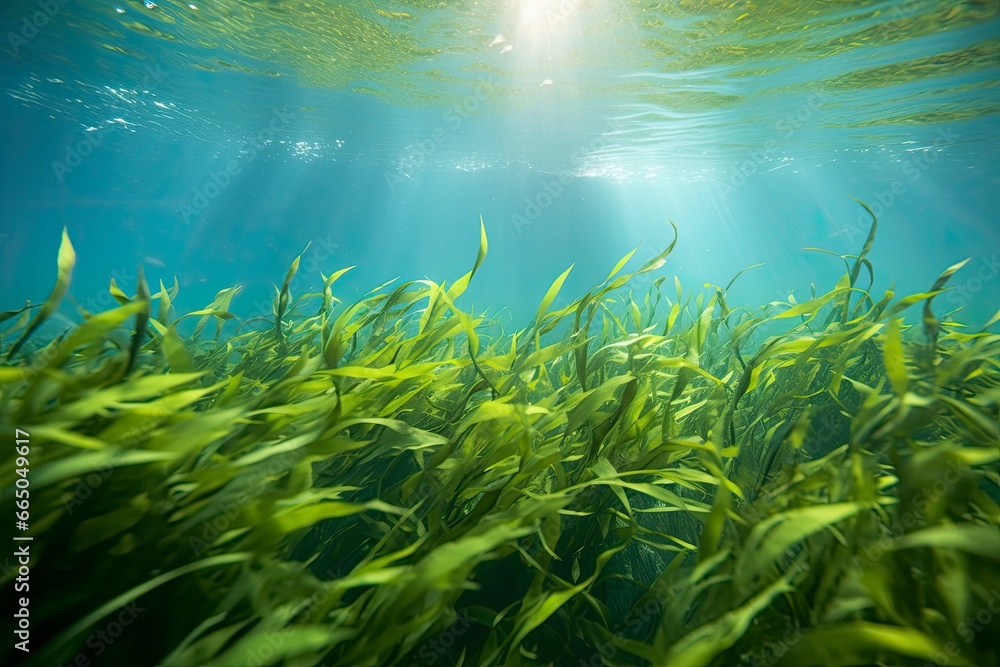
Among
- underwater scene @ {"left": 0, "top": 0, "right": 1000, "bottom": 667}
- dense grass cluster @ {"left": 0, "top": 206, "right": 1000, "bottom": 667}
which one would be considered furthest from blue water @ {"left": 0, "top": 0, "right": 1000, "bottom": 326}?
dense grass cluster @ {"left": 0, "top": 206, "right": 1000, "bottom": 667}

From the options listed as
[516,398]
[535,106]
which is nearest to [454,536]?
[516,398]

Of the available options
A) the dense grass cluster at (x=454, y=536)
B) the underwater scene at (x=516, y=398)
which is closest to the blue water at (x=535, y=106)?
the underwater scene at (x=516, y=398)

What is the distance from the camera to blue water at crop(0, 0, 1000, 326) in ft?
30.4

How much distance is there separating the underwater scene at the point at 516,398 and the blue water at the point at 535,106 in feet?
0.52

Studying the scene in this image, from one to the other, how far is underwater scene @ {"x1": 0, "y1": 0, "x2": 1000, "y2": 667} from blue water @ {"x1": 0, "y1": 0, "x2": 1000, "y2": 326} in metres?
0.16

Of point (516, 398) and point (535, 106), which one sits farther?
point (535, 106)

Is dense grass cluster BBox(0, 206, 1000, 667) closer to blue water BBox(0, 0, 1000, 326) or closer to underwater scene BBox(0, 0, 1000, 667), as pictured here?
underwater scene BBox(0, 0, 1000, 667)

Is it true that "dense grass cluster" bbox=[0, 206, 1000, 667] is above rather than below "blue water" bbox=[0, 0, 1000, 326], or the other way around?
below

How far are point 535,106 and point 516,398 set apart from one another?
51.7 feet

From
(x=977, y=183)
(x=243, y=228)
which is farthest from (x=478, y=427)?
(x=243, y=228)

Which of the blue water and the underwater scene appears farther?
the blue water

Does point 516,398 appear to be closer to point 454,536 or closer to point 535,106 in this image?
point 454,536

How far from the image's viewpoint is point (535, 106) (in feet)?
49.4

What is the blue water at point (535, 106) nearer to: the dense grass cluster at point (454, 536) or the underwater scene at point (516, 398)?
the underwater scene at point (516, 398)
